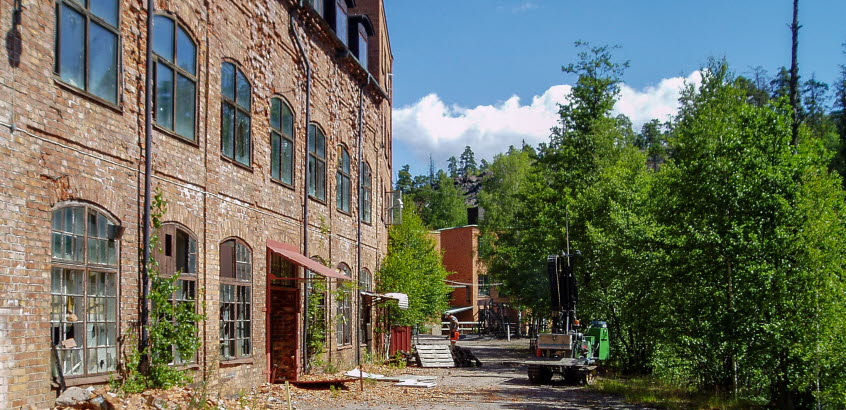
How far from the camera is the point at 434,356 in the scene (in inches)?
1135

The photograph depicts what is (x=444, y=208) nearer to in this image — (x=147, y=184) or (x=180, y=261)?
(x=180, y=261)

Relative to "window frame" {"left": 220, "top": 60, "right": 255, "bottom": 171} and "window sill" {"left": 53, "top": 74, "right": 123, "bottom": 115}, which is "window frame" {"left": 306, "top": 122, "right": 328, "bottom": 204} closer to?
"window frame" {"left": 220, "top": 60, "right": 255, "bottom": 171}

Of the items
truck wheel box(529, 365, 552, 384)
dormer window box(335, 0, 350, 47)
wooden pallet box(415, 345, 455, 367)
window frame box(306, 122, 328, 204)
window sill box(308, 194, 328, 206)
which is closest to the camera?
window frame box(306, 122, 328, 204)

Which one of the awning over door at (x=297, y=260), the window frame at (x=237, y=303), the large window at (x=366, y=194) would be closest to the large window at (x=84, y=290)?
the window frame at (x=237, y=303)

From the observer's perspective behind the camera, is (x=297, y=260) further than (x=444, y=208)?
No

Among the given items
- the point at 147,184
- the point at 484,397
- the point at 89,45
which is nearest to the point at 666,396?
the point at 484,397

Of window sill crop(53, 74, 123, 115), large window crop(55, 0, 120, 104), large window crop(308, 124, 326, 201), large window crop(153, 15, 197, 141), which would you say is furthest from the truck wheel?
large window crop(55, 0, 120, 104)

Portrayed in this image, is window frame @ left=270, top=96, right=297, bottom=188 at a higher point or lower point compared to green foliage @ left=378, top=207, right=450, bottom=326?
higher

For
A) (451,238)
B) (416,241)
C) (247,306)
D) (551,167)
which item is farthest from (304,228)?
(451,238)

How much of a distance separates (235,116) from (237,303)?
3.58 metres

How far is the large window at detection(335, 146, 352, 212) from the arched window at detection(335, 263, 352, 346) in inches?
70.9

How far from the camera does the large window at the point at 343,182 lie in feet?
76.4

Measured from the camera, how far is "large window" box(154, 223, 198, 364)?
12.5 metres

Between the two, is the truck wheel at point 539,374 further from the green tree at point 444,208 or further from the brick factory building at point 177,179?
the green tree at point 444,208
